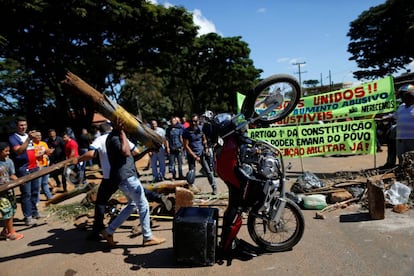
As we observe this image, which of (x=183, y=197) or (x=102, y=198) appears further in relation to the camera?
(x=183, y=197)

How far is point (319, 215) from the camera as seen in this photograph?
17.5ft

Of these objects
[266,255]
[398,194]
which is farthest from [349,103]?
[266,255]

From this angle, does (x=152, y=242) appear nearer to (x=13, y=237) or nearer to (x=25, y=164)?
(x=13, y=237)

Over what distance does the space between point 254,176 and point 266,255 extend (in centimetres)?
101

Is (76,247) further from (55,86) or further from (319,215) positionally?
(55,86)

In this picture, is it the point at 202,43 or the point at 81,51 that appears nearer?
the point at 81,51

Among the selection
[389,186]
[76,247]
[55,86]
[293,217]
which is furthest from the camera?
[55,86]

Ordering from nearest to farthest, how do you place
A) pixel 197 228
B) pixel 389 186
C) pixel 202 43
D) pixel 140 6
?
pixel 197 228 → pixel 389 186 → pixel 140 6 → pixel 202 43

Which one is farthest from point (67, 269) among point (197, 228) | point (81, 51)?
point (81, 51)

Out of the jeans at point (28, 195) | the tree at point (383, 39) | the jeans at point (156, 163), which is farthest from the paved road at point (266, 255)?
the tree at point (383, 39)

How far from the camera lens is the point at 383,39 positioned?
31.1 meters

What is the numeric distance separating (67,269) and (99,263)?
0.39 metres

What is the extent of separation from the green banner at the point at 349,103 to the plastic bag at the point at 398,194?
2.93 metres

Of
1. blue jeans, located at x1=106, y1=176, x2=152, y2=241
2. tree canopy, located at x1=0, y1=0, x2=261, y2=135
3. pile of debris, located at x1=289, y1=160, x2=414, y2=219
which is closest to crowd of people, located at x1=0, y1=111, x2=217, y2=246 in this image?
blue jeans, located at x1=106, y1=176, x2=152, y2=241
